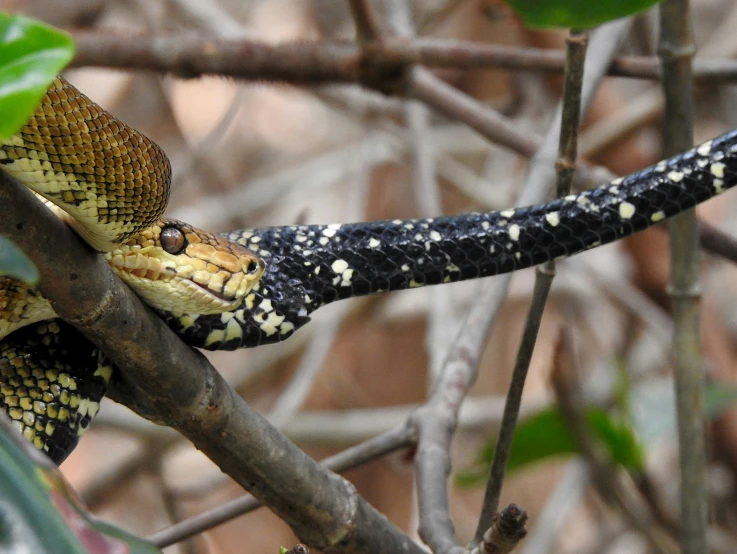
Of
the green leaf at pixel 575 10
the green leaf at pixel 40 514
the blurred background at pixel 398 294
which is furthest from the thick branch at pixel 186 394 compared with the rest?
the blurred background at pixel 398 294

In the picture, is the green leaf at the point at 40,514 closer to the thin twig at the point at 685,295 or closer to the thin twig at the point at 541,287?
the thin twig at the point at 541,287

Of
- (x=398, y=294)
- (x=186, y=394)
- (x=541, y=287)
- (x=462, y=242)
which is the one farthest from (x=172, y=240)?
(x=398, y=294)

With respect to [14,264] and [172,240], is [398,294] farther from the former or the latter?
[14,264]

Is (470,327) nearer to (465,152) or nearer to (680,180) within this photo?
(680,180)

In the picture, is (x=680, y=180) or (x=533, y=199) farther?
(x=533, y=199)

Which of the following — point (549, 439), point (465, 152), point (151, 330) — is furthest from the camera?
point (465, 152)

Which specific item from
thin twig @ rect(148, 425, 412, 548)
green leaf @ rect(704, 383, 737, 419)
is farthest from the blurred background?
thin twig @ rect(148, 425, 412, 548)

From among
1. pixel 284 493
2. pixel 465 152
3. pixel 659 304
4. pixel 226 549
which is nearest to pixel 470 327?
pixel 284 493
